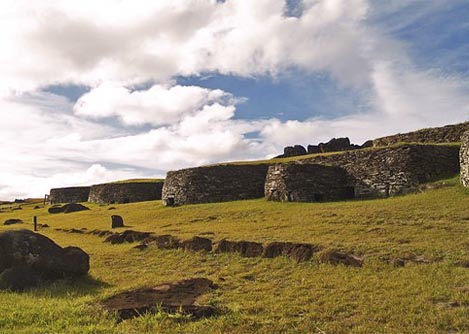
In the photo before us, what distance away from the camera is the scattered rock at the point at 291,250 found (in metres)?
12.8

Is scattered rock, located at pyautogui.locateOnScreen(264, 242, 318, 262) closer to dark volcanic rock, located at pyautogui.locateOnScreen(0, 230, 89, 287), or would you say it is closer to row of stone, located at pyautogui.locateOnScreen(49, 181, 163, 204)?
dark volcanic rock, located at pyautogui.locateOnScreen(0, 230, 89, 287)

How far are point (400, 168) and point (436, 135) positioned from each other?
6.76m

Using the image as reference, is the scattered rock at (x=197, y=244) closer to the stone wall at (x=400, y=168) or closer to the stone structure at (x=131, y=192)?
the stone wall at (x=400, y=168)

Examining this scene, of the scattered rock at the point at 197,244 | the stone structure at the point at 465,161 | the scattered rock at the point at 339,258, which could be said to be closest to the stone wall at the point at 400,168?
the stone structure at the point at 465,161

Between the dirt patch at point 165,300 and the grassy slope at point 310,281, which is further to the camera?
the dirt patch at point 165,300

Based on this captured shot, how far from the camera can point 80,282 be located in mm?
12023

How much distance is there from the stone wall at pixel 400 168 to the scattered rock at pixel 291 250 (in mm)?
12638

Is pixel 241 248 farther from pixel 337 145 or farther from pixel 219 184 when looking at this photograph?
pixel 337 145

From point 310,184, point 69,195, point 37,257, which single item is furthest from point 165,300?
point 69,195

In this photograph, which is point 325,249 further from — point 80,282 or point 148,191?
point 148,191

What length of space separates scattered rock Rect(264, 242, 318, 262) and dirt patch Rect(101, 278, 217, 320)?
3440 millimetres

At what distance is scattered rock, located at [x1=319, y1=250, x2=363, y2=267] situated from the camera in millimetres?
11578

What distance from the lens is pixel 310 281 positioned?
414 inches

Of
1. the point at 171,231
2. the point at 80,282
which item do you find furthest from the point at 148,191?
the point at 80,282
